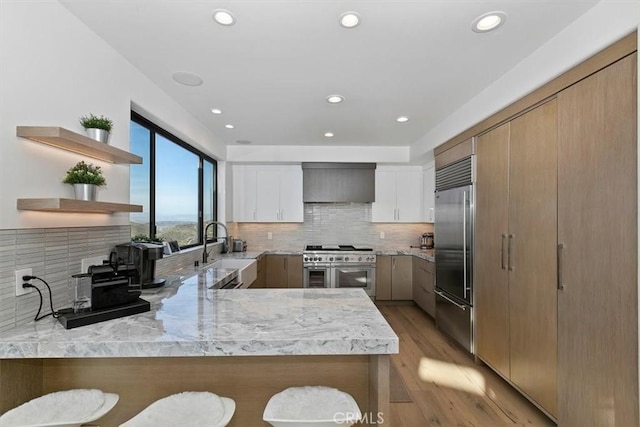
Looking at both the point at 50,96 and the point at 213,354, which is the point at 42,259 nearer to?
the point at 50,96

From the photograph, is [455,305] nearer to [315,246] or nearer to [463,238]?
[463,238]

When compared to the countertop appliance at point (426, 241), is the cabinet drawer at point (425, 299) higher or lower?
lower

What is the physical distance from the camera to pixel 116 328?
126cm

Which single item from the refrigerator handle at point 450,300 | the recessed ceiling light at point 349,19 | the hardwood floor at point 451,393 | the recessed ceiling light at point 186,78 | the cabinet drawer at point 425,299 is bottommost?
the hardwood floor at point 451,393

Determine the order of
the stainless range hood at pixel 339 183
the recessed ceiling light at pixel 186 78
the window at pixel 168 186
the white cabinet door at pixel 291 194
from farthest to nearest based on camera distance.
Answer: the white cabinet door at pixel 291 194, the stainless range hood at pixel 339 183, the window at pixel 168 186, the recessed ceiling light at pixel 186 78

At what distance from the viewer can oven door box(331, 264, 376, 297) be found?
4.54 metres

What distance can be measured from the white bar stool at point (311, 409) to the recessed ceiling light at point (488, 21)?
6.51 feet

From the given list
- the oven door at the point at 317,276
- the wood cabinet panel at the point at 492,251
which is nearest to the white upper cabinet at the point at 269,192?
the oven door at the point at 317,276

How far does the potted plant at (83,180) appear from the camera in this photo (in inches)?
60.7

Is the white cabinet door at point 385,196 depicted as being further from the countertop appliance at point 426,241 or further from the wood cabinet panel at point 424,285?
the wood cabinet panel at point 424,285

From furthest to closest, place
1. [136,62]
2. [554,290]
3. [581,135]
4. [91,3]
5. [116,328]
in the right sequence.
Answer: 1. [136,62]
2. [554,290]
3. [581,135]
4. [91,3]
5. [116,328]

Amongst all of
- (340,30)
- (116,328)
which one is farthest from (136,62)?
(116,328)

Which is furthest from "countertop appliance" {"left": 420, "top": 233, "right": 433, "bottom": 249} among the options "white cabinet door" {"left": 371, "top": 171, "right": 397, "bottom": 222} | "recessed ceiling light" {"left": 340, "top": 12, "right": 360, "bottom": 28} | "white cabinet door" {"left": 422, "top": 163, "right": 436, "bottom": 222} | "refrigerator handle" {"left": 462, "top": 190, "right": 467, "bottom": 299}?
"recessed ceiling light" {"left": 340, "top": 12, "right": 360, "bottom": 28}

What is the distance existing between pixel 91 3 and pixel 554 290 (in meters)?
3.05
